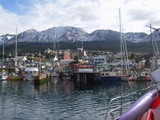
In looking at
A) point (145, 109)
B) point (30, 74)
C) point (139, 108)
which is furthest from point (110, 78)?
point (139, 108)

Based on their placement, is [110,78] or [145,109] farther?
[110,78]

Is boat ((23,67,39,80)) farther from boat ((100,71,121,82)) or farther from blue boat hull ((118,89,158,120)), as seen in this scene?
blue boat hull ((118,89,158,120))

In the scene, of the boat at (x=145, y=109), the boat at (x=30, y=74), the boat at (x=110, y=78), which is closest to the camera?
the boat at (x=145, y=109)

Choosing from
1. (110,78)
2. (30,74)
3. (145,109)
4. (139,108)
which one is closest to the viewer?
(139,108)

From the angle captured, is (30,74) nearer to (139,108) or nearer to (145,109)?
(145,109)

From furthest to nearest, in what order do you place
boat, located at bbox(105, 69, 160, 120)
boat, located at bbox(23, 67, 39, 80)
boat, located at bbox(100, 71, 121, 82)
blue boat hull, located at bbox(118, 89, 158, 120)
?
boat, located at bbox(23, 67, 39, 80) → boat, located at bbox(100, 71, 121, 82) → blue boat hull, located at bbox(118, 89, 158, 120) → boat, located at bbox(105, 69, 160, 120)

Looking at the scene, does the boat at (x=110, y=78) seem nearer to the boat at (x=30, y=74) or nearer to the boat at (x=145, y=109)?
the boat at (x=30, y=74)

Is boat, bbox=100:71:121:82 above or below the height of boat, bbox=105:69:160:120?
below

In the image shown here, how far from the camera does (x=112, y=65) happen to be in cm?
10938

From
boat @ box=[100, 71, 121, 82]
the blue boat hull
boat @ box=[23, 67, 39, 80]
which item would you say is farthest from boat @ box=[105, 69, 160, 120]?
boat @ box=[23, 67, 39, 80]

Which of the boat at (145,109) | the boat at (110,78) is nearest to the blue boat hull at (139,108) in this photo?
the boat at (145,109)

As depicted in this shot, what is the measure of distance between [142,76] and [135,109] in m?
59.7

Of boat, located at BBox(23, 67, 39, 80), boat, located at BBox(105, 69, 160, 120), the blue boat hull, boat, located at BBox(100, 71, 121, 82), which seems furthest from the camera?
boat, located at BBox(23, 67, 39, 80)

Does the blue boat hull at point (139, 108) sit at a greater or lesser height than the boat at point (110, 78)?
greater
